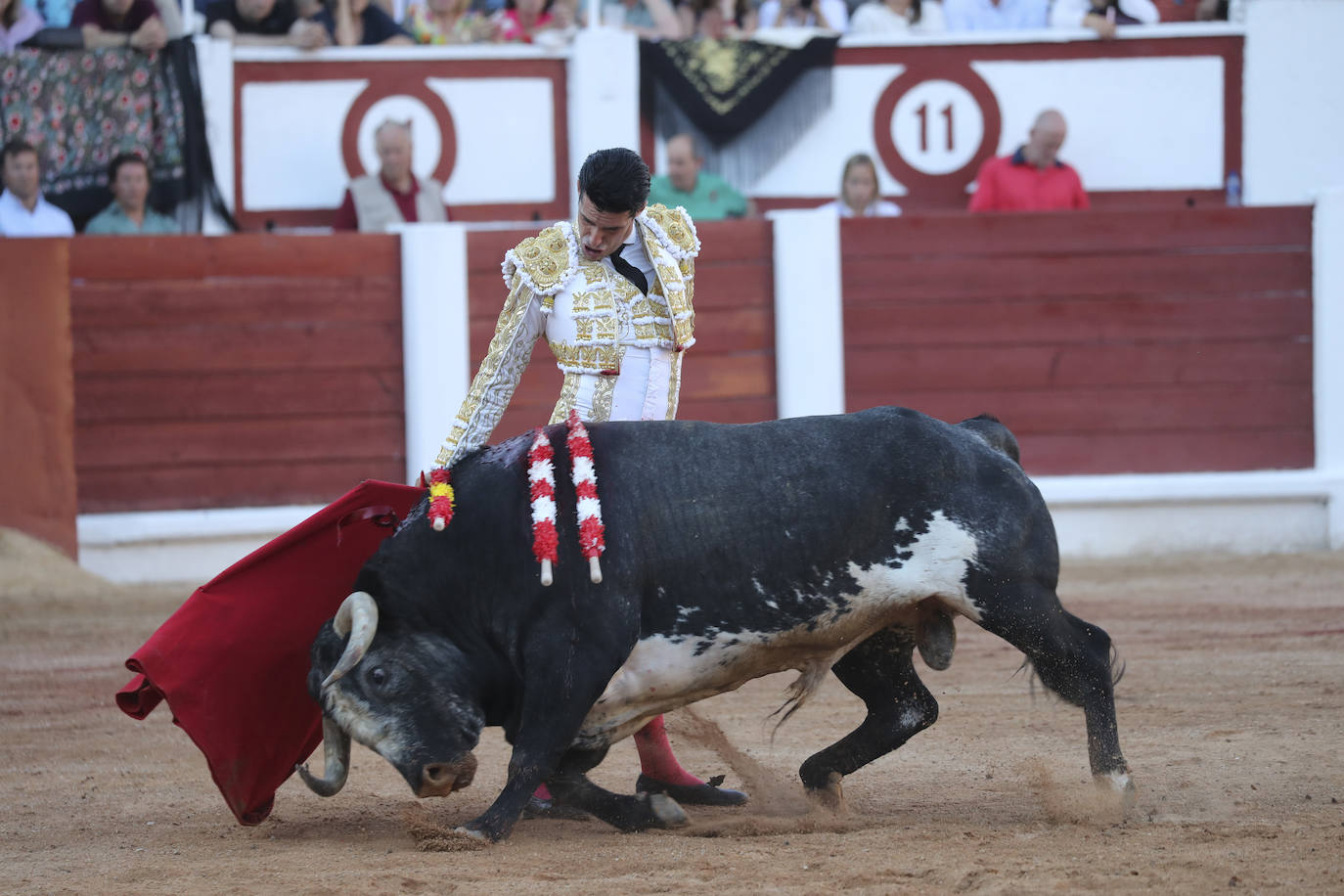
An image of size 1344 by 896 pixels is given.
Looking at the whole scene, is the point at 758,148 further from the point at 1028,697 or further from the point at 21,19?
the point at 1028,697

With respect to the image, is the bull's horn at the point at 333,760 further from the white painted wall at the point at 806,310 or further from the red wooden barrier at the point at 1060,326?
the red wooden barrier at the point at 1060,326

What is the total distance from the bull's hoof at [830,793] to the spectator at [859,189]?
4899 millimetres

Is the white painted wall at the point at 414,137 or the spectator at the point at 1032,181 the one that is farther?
the white painted wall at the point at 414,137

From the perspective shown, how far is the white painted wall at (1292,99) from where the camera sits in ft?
29.3

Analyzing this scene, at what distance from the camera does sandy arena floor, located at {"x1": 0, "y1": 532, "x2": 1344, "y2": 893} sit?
2.90 meters

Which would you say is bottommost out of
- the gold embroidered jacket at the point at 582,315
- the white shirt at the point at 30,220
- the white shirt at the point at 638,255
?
the gold embroidered jacket at the point at 582,315

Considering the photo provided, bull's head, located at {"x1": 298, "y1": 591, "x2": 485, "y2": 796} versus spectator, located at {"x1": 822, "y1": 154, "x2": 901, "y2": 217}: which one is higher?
spectator, located at {"x1": 822, "y1": 154, "x2": 901, "y2": 217}

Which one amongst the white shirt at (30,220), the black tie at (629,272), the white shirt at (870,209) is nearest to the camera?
the black tie at (629,272)

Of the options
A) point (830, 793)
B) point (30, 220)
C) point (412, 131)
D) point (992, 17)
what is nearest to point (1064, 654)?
point (830, 793)

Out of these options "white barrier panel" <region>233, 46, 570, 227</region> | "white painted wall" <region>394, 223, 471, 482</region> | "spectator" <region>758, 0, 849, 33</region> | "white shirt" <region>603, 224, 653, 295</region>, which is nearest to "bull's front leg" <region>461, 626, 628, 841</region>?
"white shirt" <region>603, 224, 653, 295</region>

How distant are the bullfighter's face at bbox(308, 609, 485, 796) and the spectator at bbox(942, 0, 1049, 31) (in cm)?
673

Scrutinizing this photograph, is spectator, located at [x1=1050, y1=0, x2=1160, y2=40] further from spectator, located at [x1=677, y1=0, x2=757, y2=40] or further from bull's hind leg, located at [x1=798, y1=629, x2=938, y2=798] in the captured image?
bull's hind leg, located at [x1=798, y1=629, x2=938, y2=798]

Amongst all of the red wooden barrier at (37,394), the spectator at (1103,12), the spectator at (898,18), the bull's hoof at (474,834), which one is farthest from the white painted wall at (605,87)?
the bull's hoof at (474,834)

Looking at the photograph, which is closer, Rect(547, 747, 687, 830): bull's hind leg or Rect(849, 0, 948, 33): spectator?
Rect(547, 747, 687, 830): bull's hind leg
